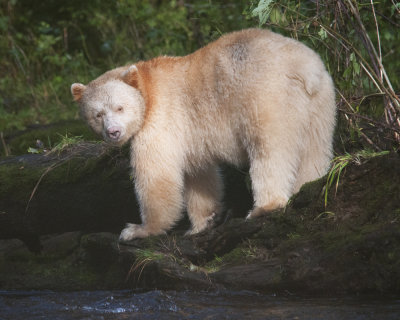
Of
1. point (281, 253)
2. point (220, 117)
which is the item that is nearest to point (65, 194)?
point (220, 117)

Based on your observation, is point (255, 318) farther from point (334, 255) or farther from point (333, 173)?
point (333, 173)

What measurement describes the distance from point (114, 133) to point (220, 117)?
3.08 feet

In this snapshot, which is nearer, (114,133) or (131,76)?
(114,133)

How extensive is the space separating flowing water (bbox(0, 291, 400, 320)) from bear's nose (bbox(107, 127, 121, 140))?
1400 millimetres

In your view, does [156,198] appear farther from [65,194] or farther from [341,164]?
[341,164]

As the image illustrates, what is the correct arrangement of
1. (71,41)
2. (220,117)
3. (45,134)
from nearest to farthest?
(220,117) < (45,134) < (71,41)

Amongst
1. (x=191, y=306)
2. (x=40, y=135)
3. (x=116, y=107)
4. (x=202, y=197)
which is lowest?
(x=202, y=197)

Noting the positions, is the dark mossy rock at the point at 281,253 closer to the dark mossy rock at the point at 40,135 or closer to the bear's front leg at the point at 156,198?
the bear's front leg at the point at 156,198

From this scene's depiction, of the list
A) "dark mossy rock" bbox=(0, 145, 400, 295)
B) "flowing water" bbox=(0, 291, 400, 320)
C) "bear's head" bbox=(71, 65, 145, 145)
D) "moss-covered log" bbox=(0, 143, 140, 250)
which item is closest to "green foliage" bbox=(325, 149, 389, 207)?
"dark mossy rock" bbox=(0, 145, 400, 295)

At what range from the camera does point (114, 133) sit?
550 centimetres

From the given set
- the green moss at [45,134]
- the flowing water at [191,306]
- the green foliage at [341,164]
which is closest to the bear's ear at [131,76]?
the flowing water at [191,306]

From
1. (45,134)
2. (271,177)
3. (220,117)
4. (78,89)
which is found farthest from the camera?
(45,134)

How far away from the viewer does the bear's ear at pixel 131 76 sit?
5.63m

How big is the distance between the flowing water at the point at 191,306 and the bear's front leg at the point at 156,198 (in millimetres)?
833
